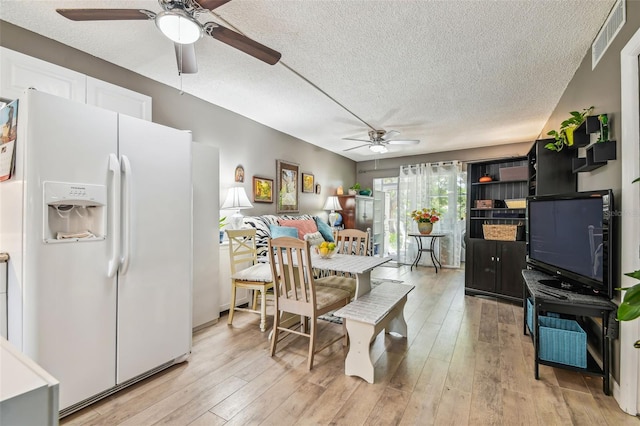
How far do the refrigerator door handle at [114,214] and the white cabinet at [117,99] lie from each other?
1.10 metres

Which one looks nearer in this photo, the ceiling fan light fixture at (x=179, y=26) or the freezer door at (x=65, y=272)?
the freezer door at (x=65, y=272)

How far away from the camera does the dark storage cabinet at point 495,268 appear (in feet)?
12.4

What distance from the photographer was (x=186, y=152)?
229 cm

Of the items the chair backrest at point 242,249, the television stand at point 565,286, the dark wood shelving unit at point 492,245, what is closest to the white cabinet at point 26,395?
the chair backrest at point 242,249

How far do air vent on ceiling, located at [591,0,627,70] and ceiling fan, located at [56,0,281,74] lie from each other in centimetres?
221

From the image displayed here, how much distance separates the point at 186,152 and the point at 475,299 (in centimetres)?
393

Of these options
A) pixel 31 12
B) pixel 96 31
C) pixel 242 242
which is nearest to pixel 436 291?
pixel 242 242

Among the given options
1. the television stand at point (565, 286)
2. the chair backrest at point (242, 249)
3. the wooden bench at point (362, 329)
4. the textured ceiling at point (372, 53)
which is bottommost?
the wooden bench at point (362, 329)

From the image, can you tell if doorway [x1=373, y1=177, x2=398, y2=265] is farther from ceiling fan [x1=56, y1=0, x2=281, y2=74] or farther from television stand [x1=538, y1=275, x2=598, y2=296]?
ceiling fan [x1=56, y1=0, x2=281, y2=74]

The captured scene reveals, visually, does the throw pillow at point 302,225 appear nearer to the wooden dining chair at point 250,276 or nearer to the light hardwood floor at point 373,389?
the wooden dining chair at point 250,276

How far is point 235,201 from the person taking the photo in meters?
3.69

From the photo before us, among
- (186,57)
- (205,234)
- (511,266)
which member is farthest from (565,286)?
(186,57)

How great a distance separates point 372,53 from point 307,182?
3.33m

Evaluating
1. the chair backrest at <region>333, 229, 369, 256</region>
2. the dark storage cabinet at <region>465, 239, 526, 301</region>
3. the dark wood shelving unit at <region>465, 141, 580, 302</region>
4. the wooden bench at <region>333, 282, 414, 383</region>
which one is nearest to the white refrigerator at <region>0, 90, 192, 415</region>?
the wooden bench at <region>333, 282, 414, 383</region>
